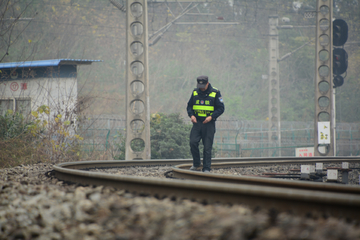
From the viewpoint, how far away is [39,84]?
14258 millimetres

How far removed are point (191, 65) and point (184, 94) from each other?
5.81m

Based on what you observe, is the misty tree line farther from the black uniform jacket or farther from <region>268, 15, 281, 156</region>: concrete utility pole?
the black uniform jacket

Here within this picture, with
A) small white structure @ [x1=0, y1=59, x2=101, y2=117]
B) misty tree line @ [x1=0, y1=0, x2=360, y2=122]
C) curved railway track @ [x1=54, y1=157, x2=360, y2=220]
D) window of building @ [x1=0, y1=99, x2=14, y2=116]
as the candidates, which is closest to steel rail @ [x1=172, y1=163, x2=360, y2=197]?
curved railway track @ [x1=54, y1=157, x2=360, y2=220]

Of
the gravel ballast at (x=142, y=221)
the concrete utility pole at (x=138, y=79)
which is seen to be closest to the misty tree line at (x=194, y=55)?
the concrete utility pole at (x=138, y=79)

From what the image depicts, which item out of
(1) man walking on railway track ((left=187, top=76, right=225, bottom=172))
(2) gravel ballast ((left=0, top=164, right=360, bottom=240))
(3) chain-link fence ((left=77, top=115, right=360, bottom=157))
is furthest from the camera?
(3) chain-link fence ((left=77, top=115, right=360, bottom=157))

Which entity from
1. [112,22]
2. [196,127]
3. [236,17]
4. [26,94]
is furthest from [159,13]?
[196,127]

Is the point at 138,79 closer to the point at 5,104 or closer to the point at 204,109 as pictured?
the point at 204,109

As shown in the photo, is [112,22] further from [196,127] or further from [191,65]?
[196,127]

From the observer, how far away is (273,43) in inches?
1067

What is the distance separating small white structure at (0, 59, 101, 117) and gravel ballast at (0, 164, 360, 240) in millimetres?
10485

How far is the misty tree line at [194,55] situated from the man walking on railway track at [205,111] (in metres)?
37.2

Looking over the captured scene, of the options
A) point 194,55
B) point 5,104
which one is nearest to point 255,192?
point 5,104

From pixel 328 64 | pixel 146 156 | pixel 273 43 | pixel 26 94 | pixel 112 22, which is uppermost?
pixel 112 22

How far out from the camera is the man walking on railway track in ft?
24.9
